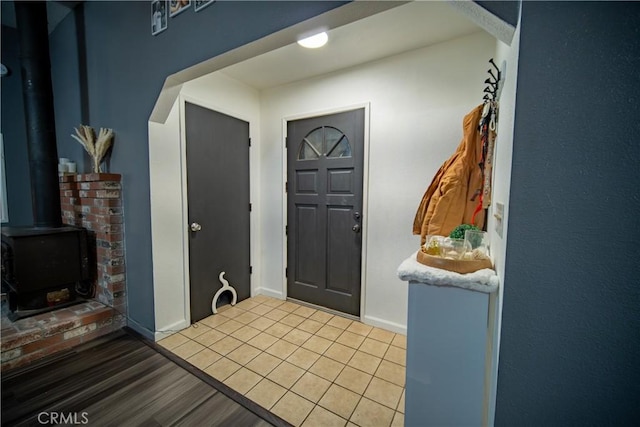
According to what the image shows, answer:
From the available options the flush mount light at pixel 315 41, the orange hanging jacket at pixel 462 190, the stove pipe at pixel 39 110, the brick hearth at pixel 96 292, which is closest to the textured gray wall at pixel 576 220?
the orange hanging jacket at pixel 462 190

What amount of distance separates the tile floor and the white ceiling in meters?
2.32

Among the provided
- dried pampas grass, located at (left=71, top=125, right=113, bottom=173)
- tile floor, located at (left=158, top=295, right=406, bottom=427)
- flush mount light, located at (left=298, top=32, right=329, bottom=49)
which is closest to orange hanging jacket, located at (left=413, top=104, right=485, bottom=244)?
tile floor, located at (left=158, top=295, right=406, bottom=427)

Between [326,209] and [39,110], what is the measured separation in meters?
2.57

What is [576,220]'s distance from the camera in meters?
0.67

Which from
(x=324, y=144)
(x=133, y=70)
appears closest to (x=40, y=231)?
(x=133, y=70)

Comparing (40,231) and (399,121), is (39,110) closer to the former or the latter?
(40,231)

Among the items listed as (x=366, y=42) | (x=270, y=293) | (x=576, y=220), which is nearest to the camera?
(x=576, y=220)

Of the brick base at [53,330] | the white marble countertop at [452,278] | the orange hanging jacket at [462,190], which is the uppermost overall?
the orange hanging jacket at [462,190]

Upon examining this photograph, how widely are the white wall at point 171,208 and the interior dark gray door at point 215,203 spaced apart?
0.07 metres

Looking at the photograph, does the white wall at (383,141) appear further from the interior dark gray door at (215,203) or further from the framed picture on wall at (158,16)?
the framed picture on wall at (158,16)

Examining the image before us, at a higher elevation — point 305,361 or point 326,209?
point 326,209

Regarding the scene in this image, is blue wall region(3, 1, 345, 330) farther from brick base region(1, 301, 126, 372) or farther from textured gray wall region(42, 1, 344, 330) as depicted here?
brick base region(1, 301, 126, 372)

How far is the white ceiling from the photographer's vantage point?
5.17 feet

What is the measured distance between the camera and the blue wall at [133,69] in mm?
1362
